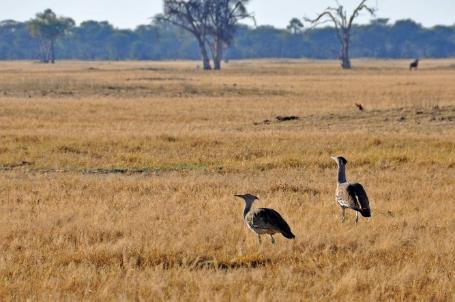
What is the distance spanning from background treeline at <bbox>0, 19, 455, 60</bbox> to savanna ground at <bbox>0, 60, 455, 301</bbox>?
15582 centimetres

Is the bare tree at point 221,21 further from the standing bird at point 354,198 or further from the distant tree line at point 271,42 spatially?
the standing bird at point 354,198

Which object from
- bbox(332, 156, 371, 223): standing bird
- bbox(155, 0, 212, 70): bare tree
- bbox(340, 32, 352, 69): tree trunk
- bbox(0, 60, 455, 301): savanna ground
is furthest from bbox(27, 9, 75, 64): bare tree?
bbox(332, 156, 371, 223): standing bird

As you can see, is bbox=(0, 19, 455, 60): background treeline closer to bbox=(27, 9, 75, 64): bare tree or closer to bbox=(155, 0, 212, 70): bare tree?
bbox=(27, 9, 75, 64): bare tree

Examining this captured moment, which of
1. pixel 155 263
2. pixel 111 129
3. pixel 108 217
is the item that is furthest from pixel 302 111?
pixel 155 263

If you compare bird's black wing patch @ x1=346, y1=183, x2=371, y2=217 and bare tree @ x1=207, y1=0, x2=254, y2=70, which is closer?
bird's black wing patch @ x1=346, y1=183, x2=371, y2=217

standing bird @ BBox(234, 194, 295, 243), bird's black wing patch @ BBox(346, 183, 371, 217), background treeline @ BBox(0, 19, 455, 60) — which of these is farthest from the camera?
background treeline @ BBox(0, 19, 455, 60)

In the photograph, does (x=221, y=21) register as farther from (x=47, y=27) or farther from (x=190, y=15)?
(x=47, y=27)

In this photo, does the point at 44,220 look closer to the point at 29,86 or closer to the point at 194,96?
the point at 194,96

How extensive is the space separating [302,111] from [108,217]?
71.3 ft

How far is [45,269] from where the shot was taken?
8.35 meters

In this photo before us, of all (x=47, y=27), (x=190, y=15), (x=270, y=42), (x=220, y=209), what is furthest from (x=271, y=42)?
(x=220, y=209)

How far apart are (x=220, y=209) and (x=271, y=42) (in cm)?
17623

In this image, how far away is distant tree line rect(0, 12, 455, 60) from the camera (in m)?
179

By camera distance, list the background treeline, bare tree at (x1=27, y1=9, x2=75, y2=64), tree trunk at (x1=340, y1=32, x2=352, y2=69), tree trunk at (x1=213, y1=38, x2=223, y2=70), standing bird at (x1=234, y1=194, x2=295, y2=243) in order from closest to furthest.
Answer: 1. standing bird at (x1=234, y1=194, x2=295, y2=243)
2. tree trunk at (x1=340, y1=32, x2=352, y2=69)
3. tree trunk at (x1=213, y1=38, x2=223, y2=70)
4. bare tree at (x1=27, y1=9, x2=75, y2=64)
5. the background treeline
